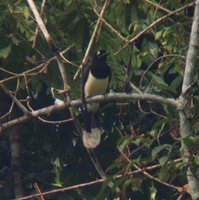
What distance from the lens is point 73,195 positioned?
7.51 m

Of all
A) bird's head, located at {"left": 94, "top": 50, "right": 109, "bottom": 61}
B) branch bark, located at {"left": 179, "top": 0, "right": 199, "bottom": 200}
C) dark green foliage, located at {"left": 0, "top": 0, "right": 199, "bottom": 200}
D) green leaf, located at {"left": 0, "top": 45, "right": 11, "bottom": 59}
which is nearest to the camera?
branch bark, located at {"left": 179, "top": 0, "right": 199, "bottom": 200}

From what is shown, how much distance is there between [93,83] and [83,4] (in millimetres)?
1938

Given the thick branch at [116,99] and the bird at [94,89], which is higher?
the thick branch at [116,99]

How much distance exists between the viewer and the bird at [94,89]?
700cm

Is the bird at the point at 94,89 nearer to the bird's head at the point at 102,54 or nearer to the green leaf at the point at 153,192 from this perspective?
the bird's head at the point at 102,54

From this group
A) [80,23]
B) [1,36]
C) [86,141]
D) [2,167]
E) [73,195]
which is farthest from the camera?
[2,167]

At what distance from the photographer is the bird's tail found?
22.7 ft

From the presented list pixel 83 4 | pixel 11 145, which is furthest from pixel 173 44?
pixel 11 145

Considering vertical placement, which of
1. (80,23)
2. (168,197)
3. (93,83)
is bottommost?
(168,197)

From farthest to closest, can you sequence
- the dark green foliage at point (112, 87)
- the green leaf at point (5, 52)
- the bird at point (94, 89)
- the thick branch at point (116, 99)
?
the bird at point (94, 89)
the green leaf at point (5, 52)
the dark green foliage at point (112, 87)
the thick branch at point (116, 99)

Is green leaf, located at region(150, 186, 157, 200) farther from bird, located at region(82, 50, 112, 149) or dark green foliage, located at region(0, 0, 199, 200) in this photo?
bird, located at region(82, 50, 112, 149)

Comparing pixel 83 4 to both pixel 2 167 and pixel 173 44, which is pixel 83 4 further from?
pixel 2 167

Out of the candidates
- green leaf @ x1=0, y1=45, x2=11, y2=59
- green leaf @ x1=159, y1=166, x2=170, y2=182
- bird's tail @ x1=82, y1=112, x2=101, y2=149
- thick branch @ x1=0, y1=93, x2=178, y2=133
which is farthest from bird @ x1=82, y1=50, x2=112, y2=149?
green leaf @ x1=159, y1=166, x2=170, y2=182

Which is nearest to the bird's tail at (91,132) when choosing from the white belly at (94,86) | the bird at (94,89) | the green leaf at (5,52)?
the bird at (94,89)
